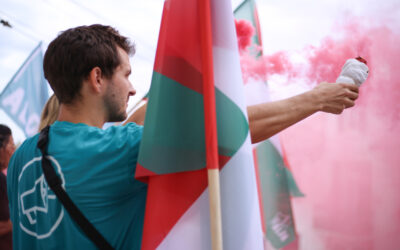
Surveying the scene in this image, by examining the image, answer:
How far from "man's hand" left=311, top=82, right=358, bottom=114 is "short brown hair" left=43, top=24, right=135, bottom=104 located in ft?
2.57

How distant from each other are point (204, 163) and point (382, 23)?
226 centimetres

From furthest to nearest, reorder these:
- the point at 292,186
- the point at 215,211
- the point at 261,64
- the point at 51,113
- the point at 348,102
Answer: the point at 261,64 < the point at 292,186 < the point at 51,113 < the point at 348,102 < the point at 215,211

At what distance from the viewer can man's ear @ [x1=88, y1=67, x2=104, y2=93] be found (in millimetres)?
1277

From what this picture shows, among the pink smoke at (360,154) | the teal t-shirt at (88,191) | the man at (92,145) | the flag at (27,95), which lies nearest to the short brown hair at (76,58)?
the man at (92,145)

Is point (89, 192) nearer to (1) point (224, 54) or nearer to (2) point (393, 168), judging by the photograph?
(1) point (224, 54)

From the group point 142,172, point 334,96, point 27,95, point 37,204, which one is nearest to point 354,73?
point 334,96

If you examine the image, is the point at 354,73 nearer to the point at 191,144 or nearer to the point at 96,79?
the point at 191,144

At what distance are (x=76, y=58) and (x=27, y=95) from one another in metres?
4.79

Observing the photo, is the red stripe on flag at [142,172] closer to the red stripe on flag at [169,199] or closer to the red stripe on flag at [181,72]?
the red stripe on flag at [169,199]

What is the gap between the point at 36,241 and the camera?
1205mm

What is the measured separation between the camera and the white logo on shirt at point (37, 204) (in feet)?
3.67

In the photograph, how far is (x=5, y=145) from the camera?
3650 mm

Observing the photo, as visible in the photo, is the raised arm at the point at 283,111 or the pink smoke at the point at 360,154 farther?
the pink smoke at the point at 360,154

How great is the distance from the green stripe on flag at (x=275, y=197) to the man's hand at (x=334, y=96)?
203cm
